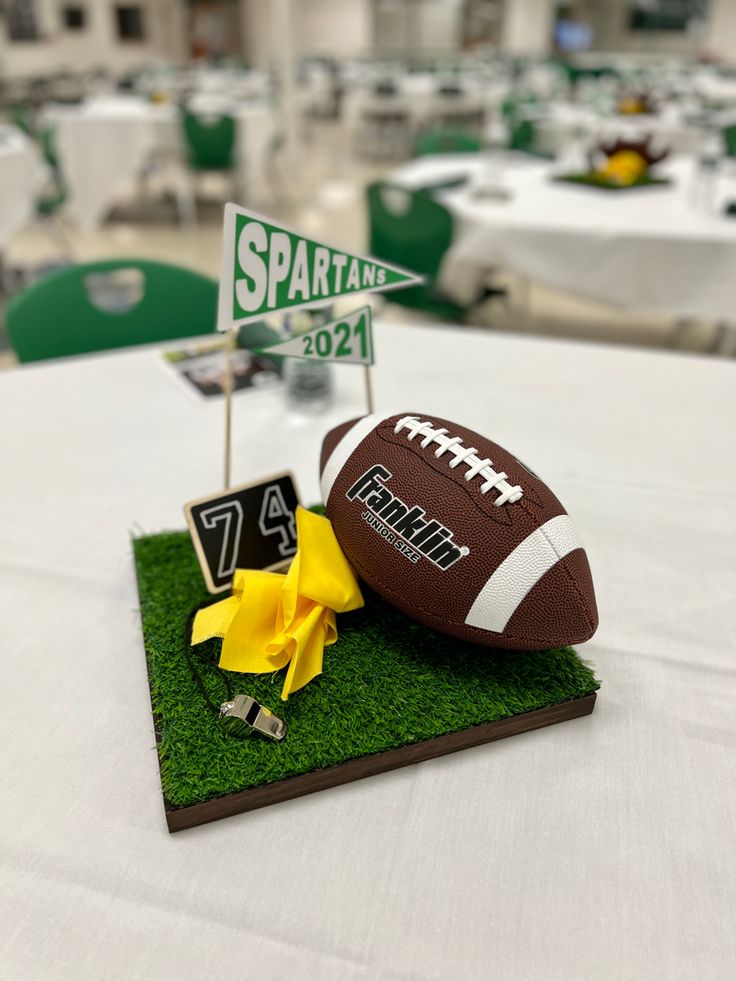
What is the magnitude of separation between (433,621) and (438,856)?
16 centimetres

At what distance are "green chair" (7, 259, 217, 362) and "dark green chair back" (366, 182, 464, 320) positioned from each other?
0.90 metres

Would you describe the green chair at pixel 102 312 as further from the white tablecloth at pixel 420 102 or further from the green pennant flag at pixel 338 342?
the white tablecloth at pixel 420 102

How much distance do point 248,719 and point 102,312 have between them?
103 centimetres

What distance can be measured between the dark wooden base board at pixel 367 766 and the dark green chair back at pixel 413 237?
68.5 inches

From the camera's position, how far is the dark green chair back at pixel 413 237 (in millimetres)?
2148

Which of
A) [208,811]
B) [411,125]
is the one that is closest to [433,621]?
[208,811]

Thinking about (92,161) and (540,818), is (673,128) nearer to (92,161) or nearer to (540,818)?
(92,161)

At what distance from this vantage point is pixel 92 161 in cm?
423

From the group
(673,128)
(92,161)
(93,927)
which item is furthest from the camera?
(673,128)

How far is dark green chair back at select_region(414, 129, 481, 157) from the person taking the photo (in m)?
3.24

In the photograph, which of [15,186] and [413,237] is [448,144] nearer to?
[413,237]

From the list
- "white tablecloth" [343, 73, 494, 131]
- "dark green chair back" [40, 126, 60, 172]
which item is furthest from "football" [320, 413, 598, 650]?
"white tablecloth" [343, 73, 494, 131]

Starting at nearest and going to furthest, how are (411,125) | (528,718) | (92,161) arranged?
(528,718)
(92,161)
(411,125)

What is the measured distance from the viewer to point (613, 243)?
2035 mm
